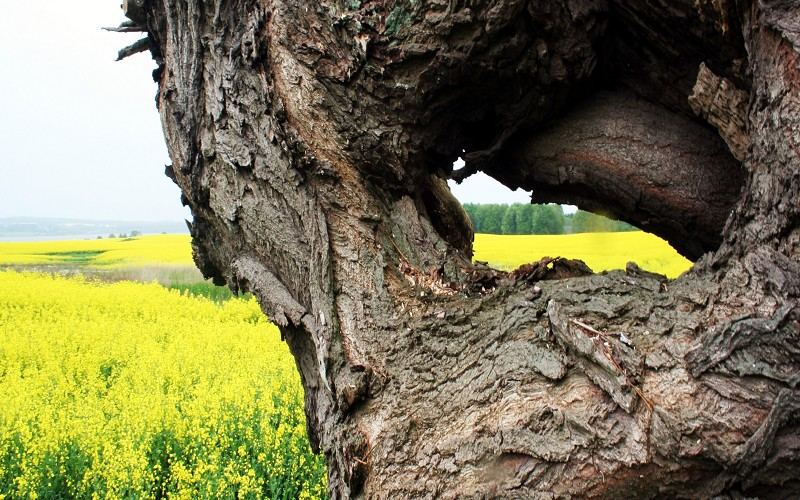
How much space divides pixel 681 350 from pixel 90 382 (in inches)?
274

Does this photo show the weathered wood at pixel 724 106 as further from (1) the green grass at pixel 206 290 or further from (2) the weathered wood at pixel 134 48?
(1) the green grass at pixel 206 290

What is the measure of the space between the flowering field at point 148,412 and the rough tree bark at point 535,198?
2.63 meters

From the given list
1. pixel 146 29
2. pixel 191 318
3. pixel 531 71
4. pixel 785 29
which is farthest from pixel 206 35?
pixel 191 318

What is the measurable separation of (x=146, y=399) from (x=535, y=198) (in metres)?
4.67

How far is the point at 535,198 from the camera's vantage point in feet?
8.43

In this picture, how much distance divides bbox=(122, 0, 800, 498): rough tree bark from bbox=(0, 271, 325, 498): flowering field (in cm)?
263

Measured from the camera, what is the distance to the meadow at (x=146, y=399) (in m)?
4.62

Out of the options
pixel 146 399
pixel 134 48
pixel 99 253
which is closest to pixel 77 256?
pixel 99 253

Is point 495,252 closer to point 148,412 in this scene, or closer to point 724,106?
point 148,412

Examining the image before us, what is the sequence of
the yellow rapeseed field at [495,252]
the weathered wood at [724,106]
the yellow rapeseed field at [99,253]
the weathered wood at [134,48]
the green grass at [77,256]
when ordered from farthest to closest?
the green grass at [77,256] → the yellow rapeseed field at [99,253] → the yellow rapeseed field at [495,252] → the weathered wood at [134,48] → the weathered wood at [724,106]

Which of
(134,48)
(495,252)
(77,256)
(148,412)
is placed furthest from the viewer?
(77,256)

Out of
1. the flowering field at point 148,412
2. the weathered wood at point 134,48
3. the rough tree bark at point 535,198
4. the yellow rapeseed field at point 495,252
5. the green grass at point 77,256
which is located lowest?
the flowering field at point 148,412

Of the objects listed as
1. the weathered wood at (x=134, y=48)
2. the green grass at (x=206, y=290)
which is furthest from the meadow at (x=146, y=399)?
the weathered wood at (x=134, y=48)

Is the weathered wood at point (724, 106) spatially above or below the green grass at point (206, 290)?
above
